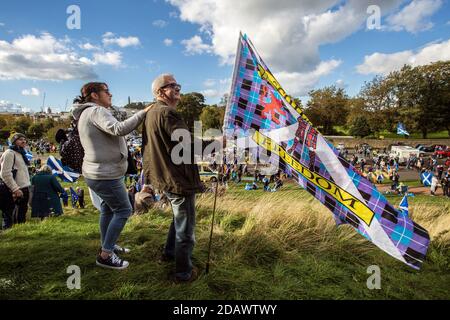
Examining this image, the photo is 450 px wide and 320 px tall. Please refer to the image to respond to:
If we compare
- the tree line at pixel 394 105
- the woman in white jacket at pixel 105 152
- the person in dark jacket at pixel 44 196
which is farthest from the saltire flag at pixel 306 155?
the tree line at pixel 394 105

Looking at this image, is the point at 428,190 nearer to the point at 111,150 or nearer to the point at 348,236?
the point at 348,236

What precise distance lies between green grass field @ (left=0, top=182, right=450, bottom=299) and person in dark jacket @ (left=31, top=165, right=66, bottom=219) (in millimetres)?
1470

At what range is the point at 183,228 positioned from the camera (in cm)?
245

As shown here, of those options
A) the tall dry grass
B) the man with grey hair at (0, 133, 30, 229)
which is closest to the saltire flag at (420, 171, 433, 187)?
the tall dry grass

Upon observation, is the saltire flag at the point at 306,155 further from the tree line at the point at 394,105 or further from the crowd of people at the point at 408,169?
the tree line at the point at 394,105

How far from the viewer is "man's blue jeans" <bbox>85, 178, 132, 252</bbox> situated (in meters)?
2.54

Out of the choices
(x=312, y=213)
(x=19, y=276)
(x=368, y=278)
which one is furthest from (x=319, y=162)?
(x=19, y=276)

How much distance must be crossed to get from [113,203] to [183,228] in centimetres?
74

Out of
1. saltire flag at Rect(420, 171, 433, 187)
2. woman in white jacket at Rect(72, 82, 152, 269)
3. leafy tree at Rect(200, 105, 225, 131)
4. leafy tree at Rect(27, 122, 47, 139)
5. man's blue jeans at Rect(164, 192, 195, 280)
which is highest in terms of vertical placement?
leafy tree at Rect(200, 105, 225, 131)

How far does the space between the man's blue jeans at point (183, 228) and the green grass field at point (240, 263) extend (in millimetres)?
156

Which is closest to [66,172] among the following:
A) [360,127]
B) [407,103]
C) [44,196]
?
[44,196]

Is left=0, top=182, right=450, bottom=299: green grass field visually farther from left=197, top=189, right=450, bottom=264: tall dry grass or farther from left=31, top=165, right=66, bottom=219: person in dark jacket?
left=31, top=165, right=66, bottom=219: person in dark jacket

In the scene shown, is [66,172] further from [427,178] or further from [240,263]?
[427,178]

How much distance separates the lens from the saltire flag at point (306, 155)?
A: 9.27ft
